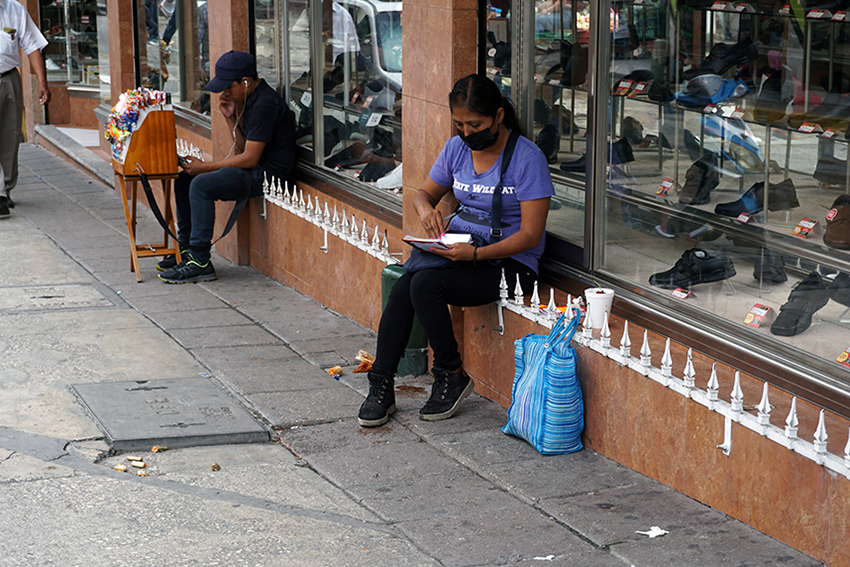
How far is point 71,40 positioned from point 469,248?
11.8 meters

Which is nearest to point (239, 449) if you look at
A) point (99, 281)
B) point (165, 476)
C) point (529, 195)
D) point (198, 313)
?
→ point (165, 476)

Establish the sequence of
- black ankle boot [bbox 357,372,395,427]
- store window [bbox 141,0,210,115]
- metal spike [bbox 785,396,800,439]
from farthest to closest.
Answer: store window [bbox 141,0,210,115], black ankle boot [bbox 357,372,395,427], metal spike [bbox 785,396,800,439]

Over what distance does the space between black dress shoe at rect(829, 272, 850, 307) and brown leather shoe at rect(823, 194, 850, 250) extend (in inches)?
4.4

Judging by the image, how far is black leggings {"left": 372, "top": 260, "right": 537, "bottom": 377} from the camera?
479cm

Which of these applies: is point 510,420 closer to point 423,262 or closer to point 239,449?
point 423,262

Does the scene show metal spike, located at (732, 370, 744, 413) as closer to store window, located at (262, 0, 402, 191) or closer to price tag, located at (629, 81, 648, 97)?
Result: price tag, located at (629, 81, 648, 97)

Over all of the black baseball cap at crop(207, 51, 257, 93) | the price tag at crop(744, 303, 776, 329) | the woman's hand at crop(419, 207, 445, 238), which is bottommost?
the price tag at crop(744, 303, 776, 329)

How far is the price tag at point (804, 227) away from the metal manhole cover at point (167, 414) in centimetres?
232

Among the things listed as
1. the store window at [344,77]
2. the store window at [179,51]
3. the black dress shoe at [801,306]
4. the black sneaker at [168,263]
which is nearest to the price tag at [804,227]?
the black dress shoe at [801,306]

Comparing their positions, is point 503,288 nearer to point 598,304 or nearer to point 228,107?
point 598,304

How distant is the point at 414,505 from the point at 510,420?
2.45 feet

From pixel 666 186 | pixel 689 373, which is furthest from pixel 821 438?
pixel 666 186

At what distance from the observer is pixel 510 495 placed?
4090 millimetres

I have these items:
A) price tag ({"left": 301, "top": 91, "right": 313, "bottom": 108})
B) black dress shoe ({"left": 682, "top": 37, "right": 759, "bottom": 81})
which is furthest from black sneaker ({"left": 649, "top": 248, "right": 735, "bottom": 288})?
price tag ({"left": 301, "top": 91, "right": 313, "bottom": 108})
